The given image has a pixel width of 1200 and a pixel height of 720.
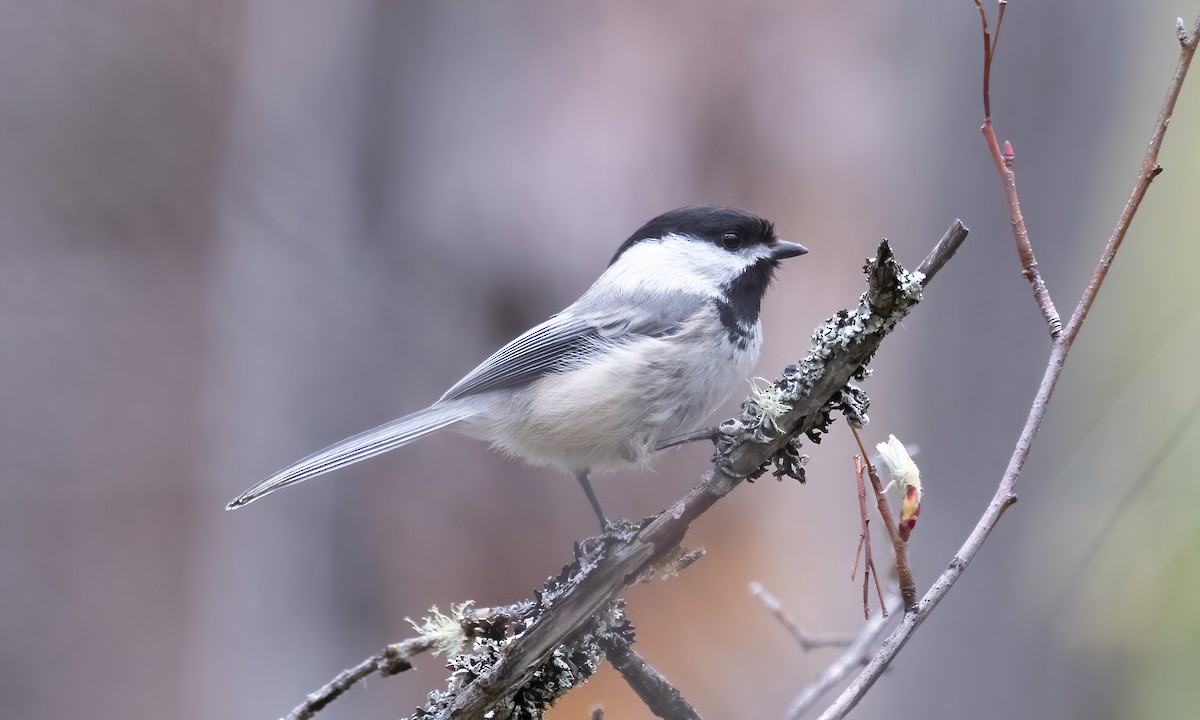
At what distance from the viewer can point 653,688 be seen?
1030 mm

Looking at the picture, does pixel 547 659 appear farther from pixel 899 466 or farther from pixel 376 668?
pixel 899 466

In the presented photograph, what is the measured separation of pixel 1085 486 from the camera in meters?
1.65

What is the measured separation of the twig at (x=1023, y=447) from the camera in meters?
0.72

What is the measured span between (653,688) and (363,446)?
1.92 ft

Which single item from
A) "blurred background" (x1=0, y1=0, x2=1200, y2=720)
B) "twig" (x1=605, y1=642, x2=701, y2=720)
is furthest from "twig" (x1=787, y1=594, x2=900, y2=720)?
"blurred background" (x1=0, y1=0, x2=1200, y2=720)

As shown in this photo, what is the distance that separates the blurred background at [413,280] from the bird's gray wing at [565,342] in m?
0.47

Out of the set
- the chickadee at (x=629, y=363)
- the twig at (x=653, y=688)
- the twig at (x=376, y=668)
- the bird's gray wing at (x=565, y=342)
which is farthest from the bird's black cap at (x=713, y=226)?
the twig at (x=376, y=668)

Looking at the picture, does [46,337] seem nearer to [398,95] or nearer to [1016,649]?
Answer: [398,95]

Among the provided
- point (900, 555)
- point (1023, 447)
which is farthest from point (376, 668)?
point (1023, 447)

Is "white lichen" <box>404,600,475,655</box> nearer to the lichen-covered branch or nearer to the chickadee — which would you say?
the lichen-covered branch

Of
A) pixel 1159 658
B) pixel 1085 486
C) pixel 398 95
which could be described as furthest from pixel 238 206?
pixel 1159 658

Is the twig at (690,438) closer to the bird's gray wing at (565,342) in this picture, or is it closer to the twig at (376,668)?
the bird's gray wing at (565,342)

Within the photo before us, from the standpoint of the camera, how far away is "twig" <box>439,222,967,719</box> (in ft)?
2.51

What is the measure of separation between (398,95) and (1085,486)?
1.86 m
